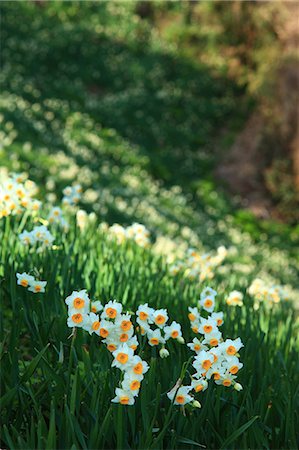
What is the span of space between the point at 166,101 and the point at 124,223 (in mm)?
8789

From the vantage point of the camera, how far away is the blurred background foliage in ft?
35.0

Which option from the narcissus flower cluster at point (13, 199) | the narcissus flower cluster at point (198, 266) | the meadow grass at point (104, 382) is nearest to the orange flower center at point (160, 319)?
the meadow grass at point (104, 382)

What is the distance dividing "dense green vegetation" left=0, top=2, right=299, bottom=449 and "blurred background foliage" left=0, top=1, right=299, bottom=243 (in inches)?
2.3

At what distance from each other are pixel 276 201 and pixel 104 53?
6884mm

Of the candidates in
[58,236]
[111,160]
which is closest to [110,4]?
[111,160]

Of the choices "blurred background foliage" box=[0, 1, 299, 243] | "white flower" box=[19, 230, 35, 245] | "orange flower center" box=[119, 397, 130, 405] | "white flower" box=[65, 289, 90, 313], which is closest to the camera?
"orange flower center" box=[119, 397, 130, 405]

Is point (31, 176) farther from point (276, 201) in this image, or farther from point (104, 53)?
point (104, 53)

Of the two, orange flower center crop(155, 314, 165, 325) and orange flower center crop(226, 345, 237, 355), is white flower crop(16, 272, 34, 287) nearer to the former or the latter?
orange flower center crop(155, 314, 165, 325)

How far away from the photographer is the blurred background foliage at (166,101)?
35.0ft

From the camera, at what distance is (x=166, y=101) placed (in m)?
15.5

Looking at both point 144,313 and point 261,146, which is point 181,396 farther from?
point 261,146

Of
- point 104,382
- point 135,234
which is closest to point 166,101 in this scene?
point 135,234

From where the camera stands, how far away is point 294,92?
42.1 feet

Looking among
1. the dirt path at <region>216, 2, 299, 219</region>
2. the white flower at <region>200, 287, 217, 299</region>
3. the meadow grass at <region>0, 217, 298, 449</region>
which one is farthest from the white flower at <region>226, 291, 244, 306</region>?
the dirt path at <region>216, 2, 299, 219</region>
